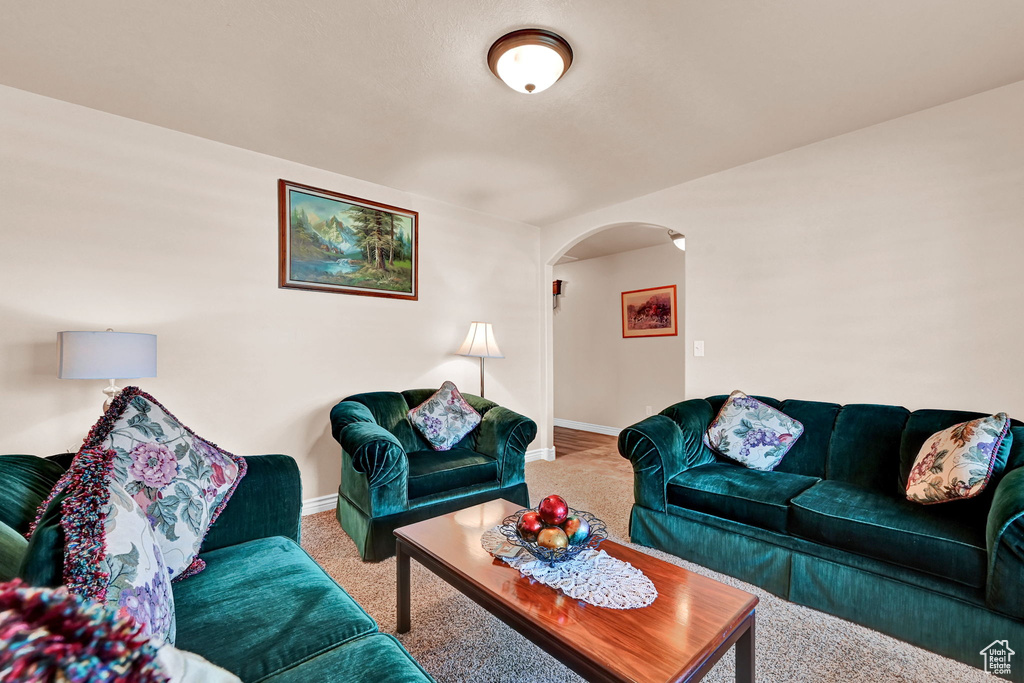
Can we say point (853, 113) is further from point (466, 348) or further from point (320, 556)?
point (320, 556)

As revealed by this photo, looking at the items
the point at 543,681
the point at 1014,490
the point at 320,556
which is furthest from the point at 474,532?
the point at 1014,490

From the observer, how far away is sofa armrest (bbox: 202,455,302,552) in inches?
61.2

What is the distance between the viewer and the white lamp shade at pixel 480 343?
3.71 metres

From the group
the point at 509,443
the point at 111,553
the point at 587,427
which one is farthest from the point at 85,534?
the point at 587,427

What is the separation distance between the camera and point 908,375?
253 cm

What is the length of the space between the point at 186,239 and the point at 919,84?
4095mm

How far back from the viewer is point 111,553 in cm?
84

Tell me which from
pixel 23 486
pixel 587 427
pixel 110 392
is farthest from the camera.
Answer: pixel 587 427

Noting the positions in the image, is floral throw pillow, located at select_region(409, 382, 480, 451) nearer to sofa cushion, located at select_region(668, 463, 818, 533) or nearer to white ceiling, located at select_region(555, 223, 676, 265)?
sofa cushion, located at select_region(668, 463, 818, 533)

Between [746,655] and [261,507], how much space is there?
64.3 inches

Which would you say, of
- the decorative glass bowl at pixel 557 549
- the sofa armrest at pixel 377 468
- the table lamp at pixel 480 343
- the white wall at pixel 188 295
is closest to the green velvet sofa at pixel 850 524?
the decorative glass bowl at pixel 557 549

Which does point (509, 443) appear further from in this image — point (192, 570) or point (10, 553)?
point (10, 553)

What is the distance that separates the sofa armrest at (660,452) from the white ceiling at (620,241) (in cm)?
247

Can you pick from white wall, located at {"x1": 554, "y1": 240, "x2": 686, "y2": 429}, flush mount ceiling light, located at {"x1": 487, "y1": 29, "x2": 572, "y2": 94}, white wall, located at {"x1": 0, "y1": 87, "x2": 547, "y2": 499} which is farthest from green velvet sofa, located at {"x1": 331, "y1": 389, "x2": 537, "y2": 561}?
white wall, located at {"x1": 554, "y1": 240, "x2": 686, "y2": 429}
